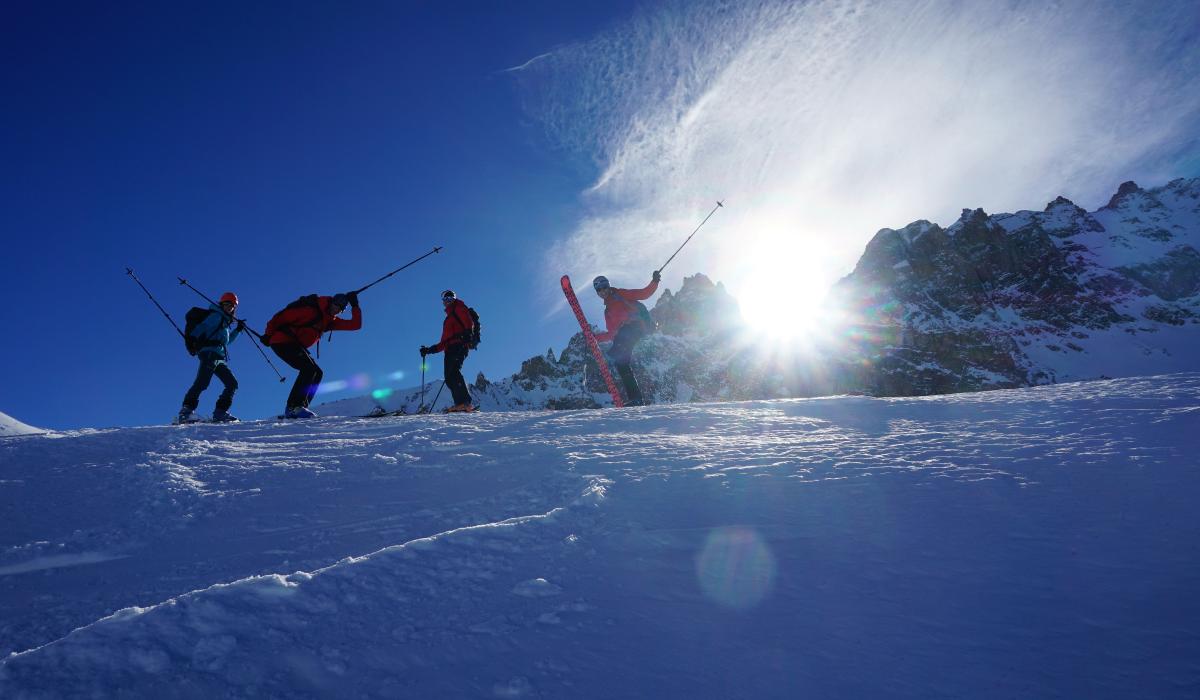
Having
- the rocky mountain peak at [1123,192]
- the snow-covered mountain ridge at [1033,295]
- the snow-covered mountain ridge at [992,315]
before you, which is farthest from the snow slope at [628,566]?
the rocky mountain peak at [1123,192]

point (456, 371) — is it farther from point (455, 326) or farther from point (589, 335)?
point (589, 335)

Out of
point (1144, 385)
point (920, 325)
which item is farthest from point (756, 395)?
point (1144, 385)

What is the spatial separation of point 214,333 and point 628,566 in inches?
356

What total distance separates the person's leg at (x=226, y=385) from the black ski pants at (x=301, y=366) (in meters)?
0.80

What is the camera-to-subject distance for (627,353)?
37.4ft

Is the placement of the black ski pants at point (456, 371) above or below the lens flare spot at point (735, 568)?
above

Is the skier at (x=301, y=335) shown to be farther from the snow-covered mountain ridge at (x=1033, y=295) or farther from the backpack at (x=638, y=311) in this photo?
the snow-covered mountain ridge at (x=1033, y=295)

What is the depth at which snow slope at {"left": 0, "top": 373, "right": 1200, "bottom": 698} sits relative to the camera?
1.68 meters

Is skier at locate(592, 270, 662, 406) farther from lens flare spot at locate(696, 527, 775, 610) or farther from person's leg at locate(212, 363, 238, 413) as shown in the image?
lens flare spot at locate(696, 527, 775, 610)

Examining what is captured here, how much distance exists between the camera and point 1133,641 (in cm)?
179

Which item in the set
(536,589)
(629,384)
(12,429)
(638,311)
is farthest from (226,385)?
(536,589)

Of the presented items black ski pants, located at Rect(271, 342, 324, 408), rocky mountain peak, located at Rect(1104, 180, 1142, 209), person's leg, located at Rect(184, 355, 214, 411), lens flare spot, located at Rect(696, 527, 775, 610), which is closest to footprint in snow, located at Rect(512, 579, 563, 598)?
lens flare spot, located at Rect(696, 527, 775, 610)

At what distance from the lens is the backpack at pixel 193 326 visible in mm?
8617

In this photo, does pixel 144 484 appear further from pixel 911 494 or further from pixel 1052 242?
pixel 1052 242
